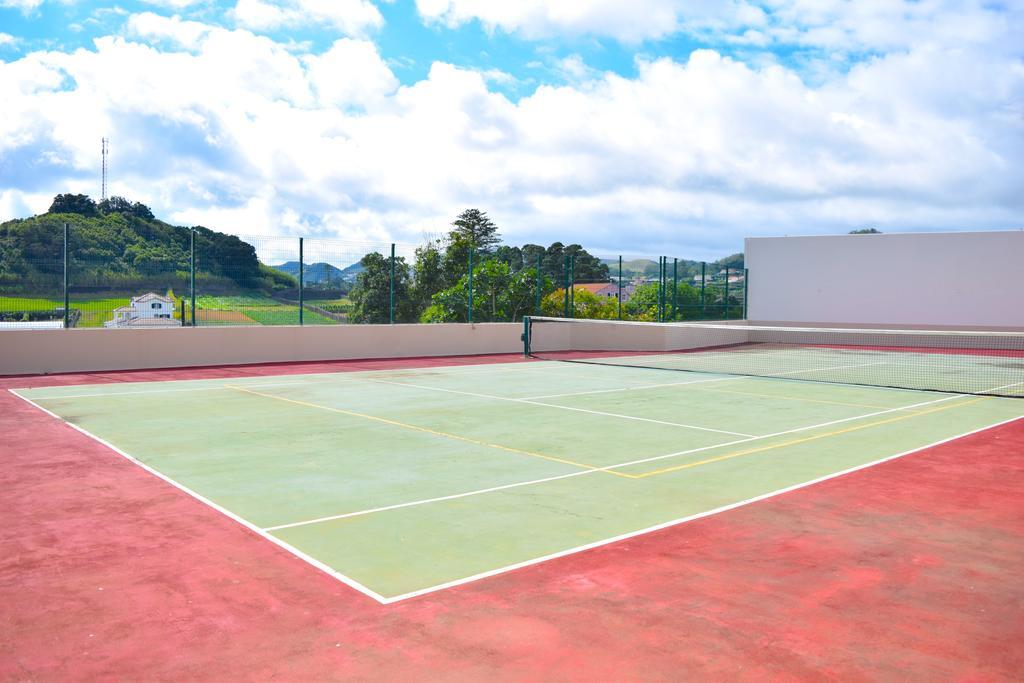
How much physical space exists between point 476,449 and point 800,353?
69.8 ft

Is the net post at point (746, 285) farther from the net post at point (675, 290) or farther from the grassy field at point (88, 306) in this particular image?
the grassy field at point (88, 306)

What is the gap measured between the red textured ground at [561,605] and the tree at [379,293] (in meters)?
15.2

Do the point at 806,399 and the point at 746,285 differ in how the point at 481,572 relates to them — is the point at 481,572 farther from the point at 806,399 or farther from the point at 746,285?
the point at 746,285

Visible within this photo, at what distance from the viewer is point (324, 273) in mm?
21031

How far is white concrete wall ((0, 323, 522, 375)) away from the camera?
18.3 m

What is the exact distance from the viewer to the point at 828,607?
4.82 meters

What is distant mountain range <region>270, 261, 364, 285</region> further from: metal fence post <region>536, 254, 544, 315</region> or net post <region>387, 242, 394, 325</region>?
metal fence post <region>536, 254, 544, 315</region>

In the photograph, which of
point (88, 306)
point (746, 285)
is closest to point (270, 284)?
point (88, 306)

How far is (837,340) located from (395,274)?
1996 cm

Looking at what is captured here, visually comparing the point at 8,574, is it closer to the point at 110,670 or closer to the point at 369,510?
the point at 110,670

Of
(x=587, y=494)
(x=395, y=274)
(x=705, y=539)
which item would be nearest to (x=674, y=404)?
(x=587, y=494)

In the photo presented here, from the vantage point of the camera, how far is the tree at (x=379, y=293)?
2203cm

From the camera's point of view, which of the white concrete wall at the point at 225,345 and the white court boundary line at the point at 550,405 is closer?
the white court boundary line at the point at 550,405

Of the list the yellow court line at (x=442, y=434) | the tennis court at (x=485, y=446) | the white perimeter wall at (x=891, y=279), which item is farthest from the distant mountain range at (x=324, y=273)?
the white perimeter wall at (x=891, y=279)
